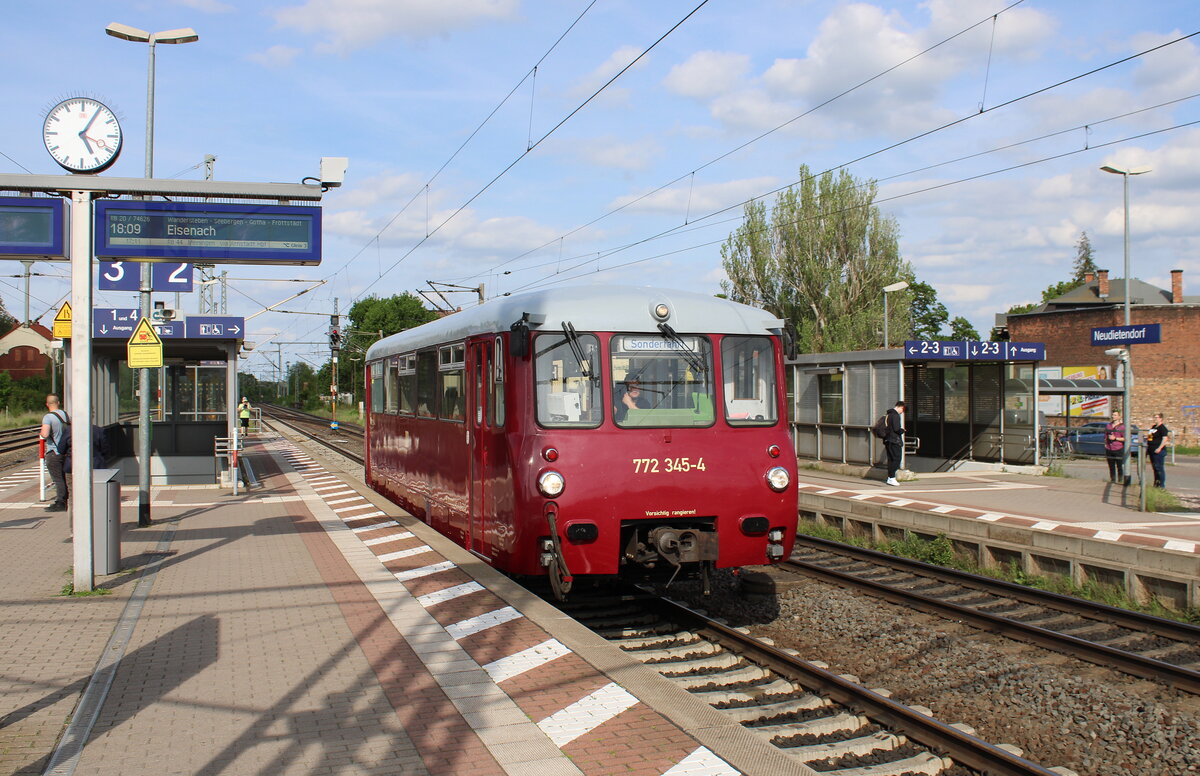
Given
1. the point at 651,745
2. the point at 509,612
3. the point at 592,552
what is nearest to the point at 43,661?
the point at 509,612

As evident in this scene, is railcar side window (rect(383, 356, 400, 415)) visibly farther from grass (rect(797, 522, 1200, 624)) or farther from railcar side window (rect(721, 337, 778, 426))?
railcar side window (rect(721, 337, 778, 426))

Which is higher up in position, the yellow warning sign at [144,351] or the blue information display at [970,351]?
the blue information display at [970,351]

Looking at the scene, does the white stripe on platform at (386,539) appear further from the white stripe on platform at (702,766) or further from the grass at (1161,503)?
the grass at (1161,503)

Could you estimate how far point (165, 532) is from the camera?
45.3 feet

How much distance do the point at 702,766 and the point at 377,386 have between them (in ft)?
42.2

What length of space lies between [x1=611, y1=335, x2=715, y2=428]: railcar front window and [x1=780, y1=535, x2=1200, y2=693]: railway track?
341 cm

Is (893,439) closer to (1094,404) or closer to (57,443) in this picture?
(57,443)

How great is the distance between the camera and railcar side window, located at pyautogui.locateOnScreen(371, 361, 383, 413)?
1647 cm

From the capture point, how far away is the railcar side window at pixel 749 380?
8.63m

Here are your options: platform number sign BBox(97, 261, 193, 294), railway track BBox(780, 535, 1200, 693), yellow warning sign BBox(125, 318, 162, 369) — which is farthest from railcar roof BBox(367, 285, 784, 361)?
platform number sign BBox(97, 261, 193, 294)

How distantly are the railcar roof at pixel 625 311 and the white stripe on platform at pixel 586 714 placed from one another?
10.7 ft

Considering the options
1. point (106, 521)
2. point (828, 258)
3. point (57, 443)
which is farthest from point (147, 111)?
point (828, 258)

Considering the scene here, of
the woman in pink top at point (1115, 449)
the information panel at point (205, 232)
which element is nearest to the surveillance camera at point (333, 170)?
the information panel at point (205, 232)

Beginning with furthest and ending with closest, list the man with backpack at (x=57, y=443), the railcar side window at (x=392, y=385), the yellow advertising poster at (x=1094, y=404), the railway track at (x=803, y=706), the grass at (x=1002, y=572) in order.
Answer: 1. the yellow advertising poster at (x=1094, y=404)
2. the man with backpack at (x=57, y=443)
3. the railcar side window at (x=392, y=385)
4. the grass at (x=1002, y=572)
5. the railway track at (x=803, y=706)
